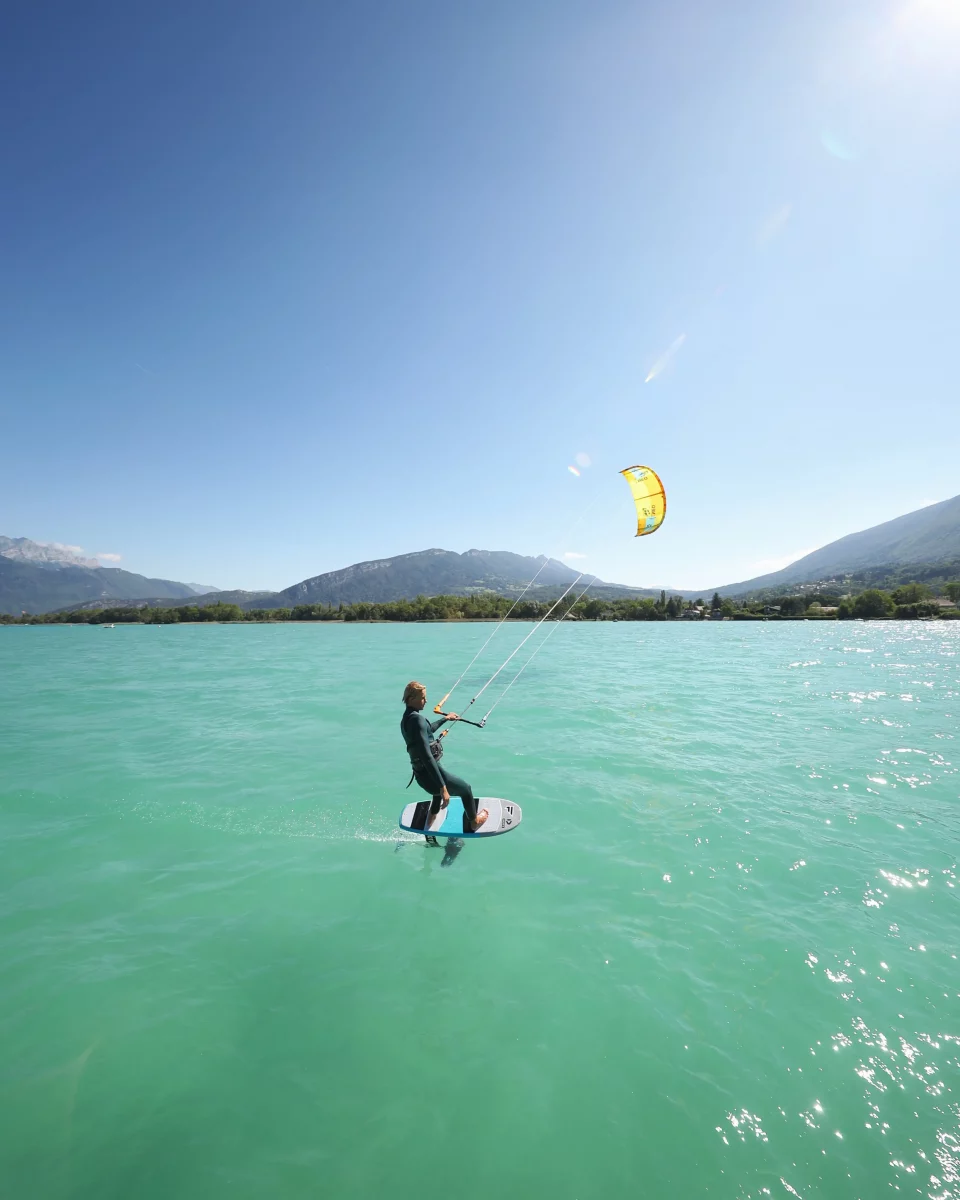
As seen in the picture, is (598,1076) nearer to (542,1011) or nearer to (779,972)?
(542,1011)

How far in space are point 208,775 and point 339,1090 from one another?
1234cm

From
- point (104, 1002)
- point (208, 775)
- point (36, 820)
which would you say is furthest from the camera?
point (208, 775)

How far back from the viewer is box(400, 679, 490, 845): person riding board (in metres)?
9.74

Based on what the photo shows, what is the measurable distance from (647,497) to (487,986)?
17.9 m

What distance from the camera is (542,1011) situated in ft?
21.6

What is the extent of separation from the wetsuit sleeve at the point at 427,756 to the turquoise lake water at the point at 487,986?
1.78m

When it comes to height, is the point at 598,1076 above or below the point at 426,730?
below

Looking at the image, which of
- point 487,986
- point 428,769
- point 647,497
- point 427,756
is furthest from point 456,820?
point 647,497

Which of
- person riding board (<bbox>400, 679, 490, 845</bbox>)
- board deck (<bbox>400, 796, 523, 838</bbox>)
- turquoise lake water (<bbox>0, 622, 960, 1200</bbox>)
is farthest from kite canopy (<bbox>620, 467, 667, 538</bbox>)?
person riding board (<bbox>400, 679, 490, 845</bbox>)

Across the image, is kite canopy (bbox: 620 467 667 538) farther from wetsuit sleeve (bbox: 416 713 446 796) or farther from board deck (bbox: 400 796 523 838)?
wetsuit sleeve (bbox: 416 713 446 796)

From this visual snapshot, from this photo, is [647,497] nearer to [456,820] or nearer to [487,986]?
[456,820]

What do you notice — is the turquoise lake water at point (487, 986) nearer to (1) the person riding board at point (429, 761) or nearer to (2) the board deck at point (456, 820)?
(2) the board deck at point (456, 820)

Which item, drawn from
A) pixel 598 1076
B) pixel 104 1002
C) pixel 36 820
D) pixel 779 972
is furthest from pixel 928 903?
pixel 36 820

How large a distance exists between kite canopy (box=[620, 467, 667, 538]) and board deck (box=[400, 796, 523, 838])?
12.6m
